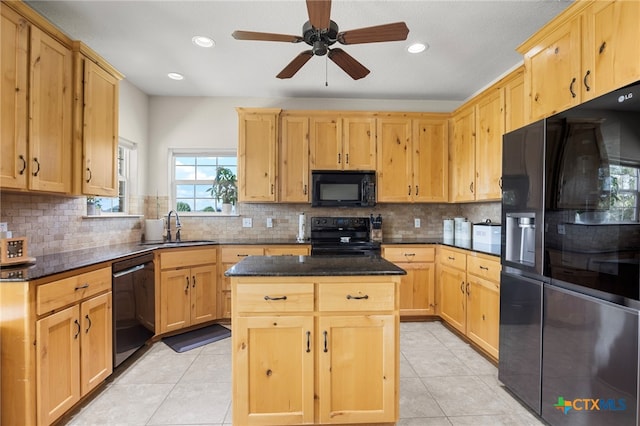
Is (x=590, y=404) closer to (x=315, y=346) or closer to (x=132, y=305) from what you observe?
(x=315, y=346)

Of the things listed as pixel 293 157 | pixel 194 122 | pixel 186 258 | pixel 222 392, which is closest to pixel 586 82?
pixel 293 157

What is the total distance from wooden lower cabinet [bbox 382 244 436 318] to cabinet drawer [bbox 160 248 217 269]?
1.97m

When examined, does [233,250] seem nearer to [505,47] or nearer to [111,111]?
[111,111]

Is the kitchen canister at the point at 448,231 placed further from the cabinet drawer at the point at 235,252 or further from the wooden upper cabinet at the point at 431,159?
the cabinet drawer at the point at 235,252

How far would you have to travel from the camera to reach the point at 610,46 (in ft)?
4.86

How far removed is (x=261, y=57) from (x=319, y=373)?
2732mm

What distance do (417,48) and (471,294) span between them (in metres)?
2.34

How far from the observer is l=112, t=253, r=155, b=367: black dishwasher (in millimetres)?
2254

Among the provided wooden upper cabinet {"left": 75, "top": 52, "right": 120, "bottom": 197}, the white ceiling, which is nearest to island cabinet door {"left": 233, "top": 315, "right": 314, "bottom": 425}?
wooden upper cabinet {"left": 75, "top": 52, "right": 120, "bottom": 197}

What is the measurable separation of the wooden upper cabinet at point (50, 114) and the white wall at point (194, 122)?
1.66 m

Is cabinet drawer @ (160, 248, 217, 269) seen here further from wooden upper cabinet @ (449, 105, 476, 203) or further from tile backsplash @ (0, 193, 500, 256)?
wooden upper cabinet @ (449, 105, 476, 203)

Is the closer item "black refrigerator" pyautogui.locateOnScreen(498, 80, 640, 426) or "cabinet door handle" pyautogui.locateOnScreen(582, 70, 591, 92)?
"black refrigerator" pyautogui.locateOnScreen(498, 80, 640, 426)

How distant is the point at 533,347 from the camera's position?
1834 mm

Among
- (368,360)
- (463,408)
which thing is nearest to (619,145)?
(368,360)
